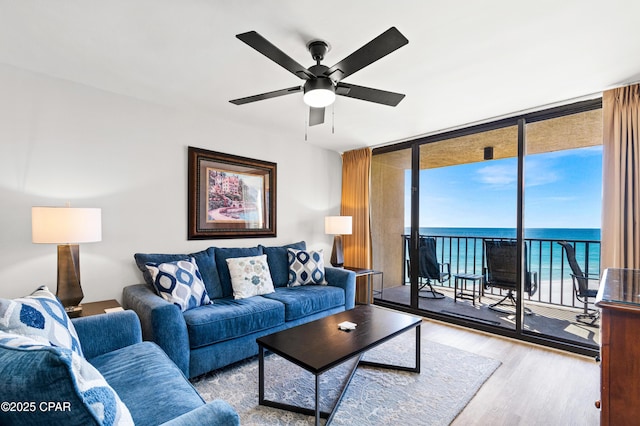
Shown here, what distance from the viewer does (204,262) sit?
9.73ft

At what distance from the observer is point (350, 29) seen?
181 centimetres

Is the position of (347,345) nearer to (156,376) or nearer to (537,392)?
(156,376)

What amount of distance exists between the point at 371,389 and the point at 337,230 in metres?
2.20

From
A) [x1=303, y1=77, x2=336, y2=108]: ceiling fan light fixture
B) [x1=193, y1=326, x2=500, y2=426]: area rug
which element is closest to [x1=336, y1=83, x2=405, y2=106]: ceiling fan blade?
[x1=303, y1=77, x2=336, y2=108]: ceiling fan light fixture

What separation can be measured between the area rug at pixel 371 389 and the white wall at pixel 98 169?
4.59 ft

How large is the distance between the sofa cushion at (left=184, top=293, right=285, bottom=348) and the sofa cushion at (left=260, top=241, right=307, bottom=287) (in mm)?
587

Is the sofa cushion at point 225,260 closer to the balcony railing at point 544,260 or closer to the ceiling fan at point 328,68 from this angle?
the ceiling fan at point 328,68

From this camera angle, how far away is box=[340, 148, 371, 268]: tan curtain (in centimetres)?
450

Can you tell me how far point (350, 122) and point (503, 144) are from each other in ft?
7.11

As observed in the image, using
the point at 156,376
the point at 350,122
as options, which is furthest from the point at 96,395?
the point at 350,122

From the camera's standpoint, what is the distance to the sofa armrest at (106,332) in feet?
5.41

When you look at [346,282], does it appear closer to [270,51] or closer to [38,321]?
[270,51]

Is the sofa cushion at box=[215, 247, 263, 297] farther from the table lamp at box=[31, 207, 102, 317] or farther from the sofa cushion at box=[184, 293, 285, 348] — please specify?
the table lamp at box=[31, 207, 102, 317]

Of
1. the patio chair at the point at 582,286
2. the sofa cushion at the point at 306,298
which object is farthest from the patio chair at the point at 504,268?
the sofa cushion at the point at 306,298
